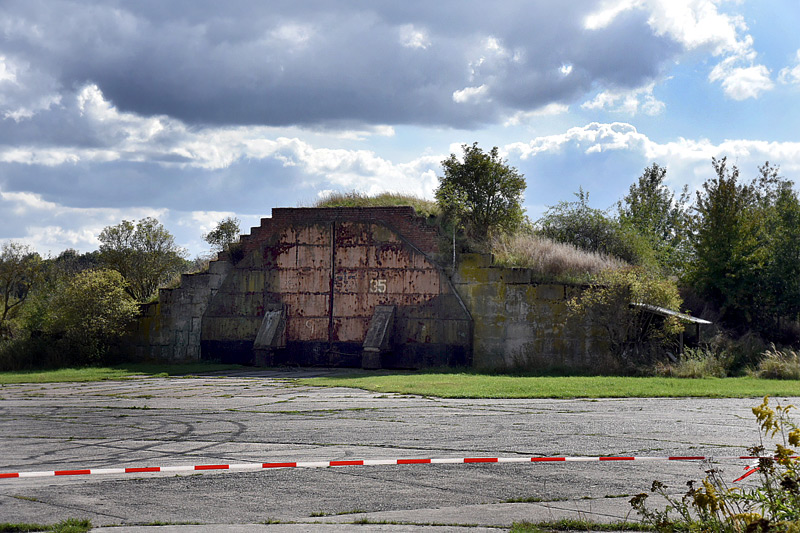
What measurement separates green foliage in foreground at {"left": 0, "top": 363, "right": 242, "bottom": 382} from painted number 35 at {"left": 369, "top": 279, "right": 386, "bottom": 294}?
5617 mm

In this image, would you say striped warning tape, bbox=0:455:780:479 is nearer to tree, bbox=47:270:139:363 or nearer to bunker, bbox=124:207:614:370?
bunker, bbox=124:207:614:370

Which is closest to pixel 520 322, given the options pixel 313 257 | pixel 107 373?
Answer: pixel 313 257

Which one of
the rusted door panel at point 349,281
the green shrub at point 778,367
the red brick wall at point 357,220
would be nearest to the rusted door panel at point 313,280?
the rusted door panel at point 349,281

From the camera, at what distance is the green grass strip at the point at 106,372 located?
23.5 meters

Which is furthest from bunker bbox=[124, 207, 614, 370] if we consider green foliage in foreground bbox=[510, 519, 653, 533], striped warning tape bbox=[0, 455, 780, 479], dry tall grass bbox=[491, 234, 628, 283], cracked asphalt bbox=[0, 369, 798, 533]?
green foliage in foreground bbox=[510, 519, 653, 533]

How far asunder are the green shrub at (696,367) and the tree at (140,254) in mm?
25780

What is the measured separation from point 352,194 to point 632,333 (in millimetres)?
12968

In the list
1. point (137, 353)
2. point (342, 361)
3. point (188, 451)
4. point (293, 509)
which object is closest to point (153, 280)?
point (137, 353)

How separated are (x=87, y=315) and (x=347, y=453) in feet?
70.7

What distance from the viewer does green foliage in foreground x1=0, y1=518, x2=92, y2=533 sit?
21.4 ft

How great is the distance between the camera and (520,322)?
26250mm

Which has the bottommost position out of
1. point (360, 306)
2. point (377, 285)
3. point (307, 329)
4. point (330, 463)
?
point (330, 463)

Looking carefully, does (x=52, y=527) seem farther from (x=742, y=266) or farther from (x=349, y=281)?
(x=742, y=266)

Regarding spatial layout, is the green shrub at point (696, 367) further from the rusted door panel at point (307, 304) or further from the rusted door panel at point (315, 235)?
the rusted door panel at point (315, 235)
